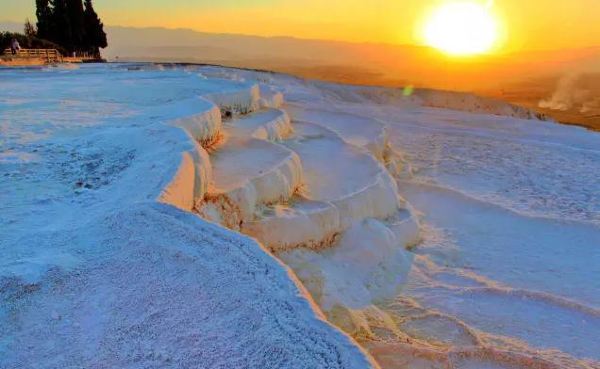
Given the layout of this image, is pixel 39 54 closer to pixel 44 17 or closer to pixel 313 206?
pixel 44 17

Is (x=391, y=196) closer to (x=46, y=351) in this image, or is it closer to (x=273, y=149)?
(x=273, y=149)

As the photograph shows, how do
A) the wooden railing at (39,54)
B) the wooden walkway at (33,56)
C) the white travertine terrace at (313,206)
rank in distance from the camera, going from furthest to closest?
the wooden railing at (39,54), the wooden walkway at (33,56), the white travertine terrace at (313,206)

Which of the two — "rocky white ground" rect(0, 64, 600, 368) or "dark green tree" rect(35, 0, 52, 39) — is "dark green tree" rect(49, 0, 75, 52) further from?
"rocky white ground" rect(0, 64, 600, 368)

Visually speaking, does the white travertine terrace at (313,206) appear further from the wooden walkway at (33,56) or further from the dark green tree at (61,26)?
the dark green tree at (61,26)

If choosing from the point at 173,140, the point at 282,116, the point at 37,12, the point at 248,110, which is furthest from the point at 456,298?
the point at 37,12

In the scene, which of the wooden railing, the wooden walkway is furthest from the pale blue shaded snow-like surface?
the wooden railing

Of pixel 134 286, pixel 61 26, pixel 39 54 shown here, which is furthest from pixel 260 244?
pixel 61 26

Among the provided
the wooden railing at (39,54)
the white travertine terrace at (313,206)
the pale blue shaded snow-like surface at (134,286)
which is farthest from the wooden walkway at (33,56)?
the pale blue shaded snow-like surface at (134,286)
